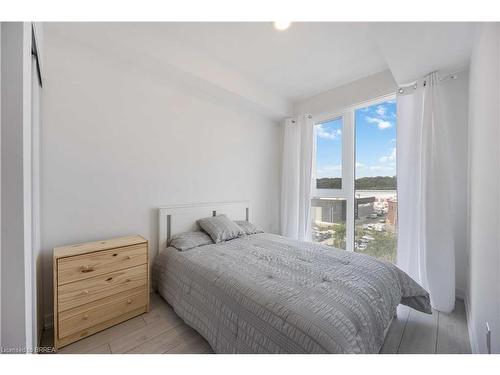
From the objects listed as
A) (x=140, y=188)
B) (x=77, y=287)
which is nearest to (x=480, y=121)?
(x=140, y=188)

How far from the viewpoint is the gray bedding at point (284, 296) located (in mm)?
1047

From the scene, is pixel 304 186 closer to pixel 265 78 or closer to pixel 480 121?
pixel 265 78

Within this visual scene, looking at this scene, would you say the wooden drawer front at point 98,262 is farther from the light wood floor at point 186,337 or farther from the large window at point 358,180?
the large window at point 358,180

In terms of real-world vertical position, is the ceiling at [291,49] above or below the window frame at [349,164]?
above

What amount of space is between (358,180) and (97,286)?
311 centimetres

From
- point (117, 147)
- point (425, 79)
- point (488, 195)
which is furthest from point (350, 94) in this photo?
point (117, 147)

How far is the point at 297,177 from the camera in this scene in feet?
10.9

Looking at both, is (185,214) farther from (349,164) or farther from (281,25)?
(349,164)

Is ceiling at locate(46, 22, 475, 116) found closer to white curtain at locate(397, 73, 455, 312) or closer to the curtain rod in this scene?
the curtain rod

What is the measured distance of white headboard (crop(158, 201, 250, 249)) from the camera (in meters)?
2.30

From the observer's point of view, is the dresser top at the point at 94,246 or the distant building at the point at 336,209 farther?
the distant building at the point at 336,209

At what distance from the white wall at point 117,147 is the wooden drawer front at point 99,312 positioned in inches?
18.2

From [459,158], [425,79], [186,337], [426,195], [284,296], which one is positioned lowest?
[186,337]

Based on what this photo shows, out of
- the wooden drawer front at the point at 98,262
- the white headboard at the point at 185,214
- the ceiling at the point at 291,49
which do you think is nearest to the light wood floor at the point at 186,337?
the wooden drawer front at the point at 98,262
